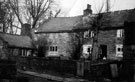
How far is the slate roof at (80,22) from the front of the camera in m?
29.8

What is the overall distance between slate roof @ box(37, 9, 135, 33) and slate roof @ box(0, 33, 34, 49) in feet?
10.8

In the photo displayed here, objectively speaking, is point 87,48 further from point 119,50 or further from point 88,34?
point 119,50

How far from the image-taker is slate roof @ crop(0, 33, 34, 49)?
106 feet

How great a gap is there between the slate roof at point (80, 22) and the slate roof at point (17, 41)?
330 cm

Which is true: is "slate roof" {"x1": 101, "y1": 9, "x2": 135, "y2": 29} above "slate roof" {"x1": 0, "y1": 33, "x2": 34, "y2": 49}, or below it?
above

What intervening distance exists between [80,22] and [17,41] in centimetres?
1299

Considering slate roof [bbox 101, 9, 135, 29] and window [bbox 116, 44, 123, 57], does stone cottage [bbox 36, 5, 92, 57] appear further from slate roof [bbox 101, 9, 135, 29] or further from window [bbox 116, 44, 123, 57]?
window [bbox 116, 44, 123, 57]

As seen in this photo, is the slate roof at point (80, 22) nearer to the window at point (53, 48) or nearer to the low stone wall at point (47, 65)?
the window at point (53, 48)

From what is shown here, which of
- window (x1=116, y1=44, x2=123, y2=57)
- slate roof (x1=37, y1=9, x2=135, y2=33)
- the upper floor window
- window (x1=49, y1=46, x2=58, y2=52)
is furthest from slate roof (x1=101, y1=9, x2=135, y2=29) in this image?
window (x1=49, y1=46, x2=58, y2=52)

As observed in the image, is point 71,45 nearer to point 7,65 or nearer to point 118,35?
point 118,35

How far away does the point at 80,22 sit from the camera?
35.2 metres

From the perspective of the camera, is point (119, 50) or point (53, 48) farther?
point (53, 48)

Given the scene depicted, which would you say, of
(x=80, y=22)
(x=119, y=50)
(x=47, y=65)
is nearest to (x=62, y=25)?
(x=80, y=22)

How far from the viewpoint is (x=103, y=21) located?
103ft
